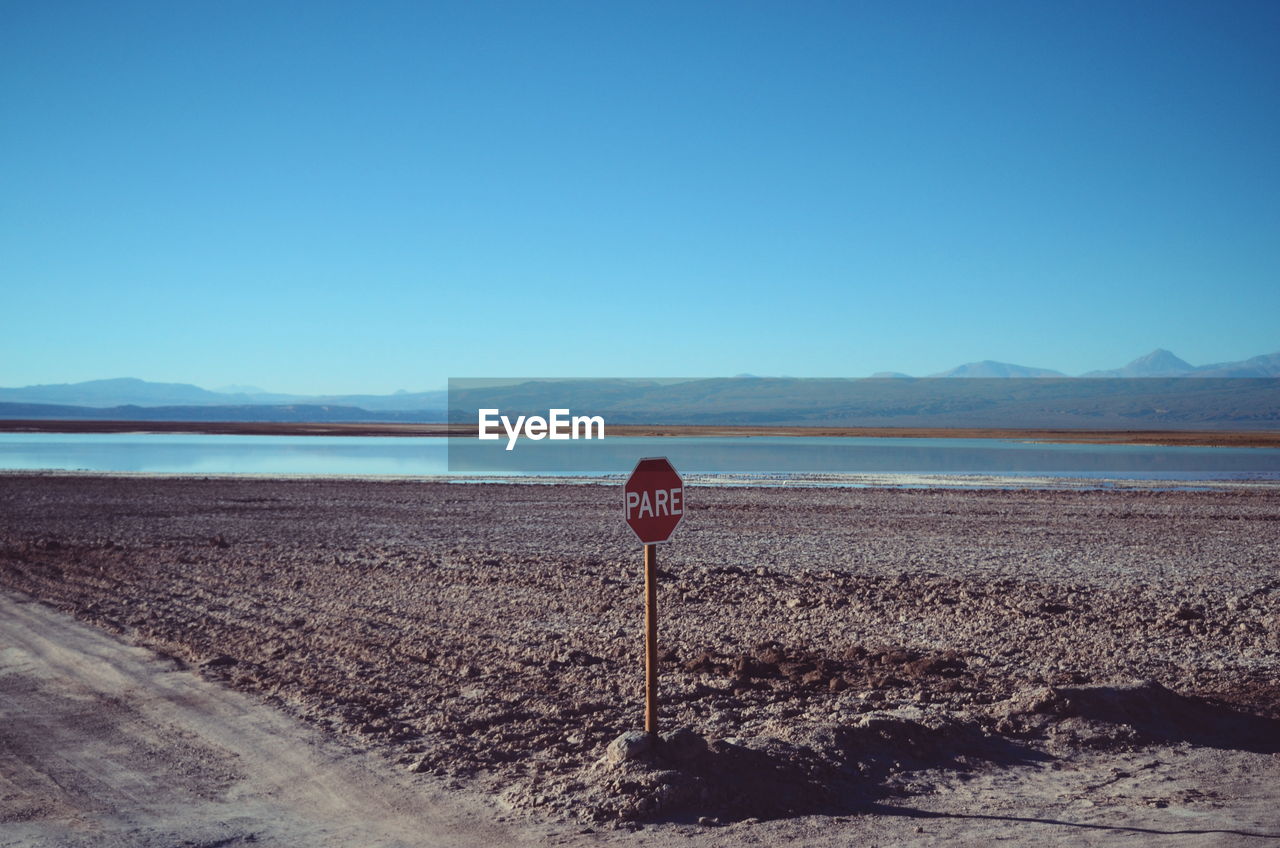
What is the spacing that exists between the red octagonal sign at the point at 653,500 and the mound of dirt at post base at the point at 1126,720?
325 cm

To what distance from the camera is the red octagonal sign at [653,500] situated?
267 inches

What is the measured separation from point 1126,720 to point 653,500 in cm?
428

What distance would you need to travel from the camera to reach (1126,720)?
7.98 meters

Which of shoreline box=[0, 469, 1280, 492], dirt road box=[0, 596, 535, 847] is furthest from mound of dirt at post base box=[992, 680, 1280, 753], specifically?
shoreline box=[0, 469, 1280, 492]

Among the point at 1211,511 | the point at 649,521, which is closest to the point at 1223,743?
the point at 649,521

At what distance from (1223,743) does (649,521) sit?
479 cm

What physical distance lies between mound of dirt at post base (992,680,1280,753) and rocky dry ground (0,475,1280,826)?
1.0 inches

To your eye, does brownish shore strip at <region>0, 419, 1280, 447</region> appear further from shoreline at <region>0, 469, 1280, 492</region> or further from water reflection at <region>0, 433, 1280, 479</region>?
shoreline at <region>0, 469, 1280, 492</region>

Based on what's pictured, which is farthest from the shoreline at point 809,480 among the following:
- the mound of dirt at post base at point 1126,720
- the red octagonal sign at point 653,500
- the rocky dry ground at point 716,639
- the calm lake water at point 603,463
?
the red octagonal sign at point 653,500

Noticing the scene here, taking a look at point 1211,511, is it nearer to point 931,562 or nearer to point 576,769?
point 931,562

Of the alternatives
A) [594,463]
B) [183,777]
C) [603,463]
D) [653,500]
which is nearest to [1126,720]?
[653,500]

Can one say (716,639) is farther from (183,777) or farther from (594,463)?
(594,463)

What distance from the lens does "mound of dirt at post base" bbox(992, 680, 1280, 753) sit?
7688 mm

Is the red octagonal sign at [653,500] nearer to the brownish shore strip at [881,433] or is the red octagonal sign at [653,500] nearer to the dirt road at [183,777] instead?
the dirt road at [183,777]
